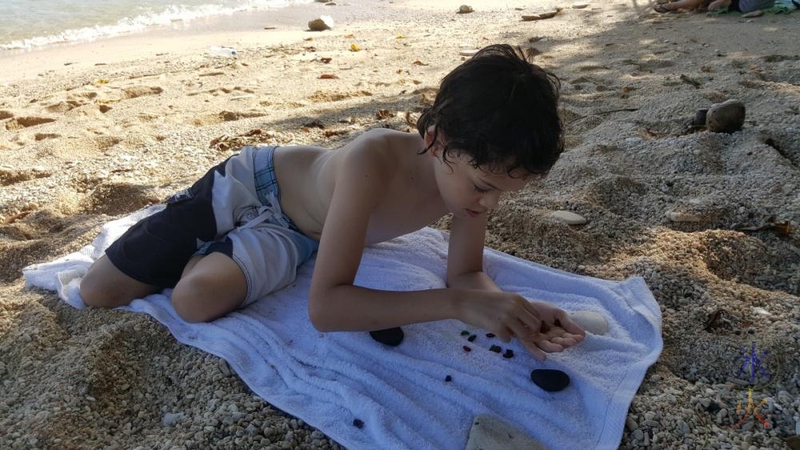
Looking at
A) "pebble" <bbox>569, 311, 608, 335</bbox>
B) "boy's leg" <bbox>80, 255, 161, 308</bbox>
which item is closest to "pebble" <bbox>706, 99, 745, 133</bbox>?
"pebble" <bbox>569, 311, 608, 335</bbox>

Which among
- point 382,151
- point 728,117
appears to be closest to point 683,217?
point 728,117

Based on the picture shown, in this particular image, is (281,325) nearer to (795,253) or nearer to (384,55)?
(795,253)

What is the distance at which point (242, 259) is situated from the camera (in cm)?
238

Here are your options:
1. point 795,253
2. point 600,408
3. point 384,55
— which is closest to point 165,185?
point 600,408

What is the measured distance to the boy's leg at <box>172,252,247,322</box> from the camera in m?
2.30

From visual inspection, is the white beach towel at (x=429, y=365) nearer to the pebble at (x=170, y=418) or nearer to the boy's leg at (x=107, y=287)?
the boy's leg at (x=107, y=287)

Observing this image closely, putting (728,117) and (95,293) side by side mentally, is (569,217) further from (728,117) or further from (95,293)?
(95,293)

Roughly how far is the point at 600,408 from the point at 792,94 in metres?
3.10

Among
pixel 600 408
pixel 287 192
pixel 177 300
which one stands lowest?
pixel 600 408

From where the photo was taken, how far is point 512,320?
1.84 m

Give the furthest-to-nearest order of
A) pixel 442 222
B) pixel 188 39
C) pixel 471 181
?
pixel 188 39 < pixel 442 222 < pixel 471 181

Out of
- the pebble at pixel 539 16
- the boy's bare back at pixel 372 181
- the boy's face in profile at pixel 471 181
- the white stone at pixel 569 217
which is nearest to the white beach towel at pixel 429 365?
the boy's bare back at pixel 372 181

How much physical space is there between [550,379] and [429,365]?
370 mm

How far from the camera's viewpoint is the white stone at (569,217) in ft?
9.37
